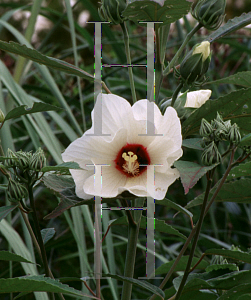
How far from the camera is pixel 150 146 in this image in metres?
0.39

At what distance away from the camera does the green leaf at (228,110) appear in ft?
1.27

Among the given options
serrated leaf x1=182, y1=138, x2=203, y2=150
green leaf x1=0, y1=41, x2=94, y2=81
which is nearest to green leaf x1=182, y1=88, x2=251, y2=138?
serrated leaf x1=182, y1=138, x2=203, y2=150

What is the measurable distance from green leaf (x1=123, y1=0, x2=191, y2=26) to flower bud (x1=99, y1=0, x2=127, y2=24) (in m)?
0.03

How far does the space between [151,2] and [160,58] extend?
0.23 feet

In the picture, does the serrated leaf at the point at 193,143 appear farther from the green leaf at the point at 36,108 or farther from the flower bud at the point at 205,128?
the green leaf at the point at 36,108

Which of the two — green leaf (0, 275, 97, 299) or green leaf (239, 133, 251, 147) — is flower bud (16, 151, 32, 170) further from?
green leaf (239, 133, 251, 147)

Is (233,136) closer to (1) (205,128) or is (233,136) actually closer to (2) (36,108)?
(1) (205,128)

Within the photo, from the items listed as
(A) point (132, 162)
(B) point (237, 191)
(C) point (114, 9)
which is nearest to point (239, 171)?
(B) point (237, 191)

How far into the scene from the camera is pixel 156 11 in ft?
1.28

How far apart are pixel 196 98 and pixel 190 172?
0.42ft

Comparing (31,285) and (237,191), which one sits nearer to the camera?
(31,285)

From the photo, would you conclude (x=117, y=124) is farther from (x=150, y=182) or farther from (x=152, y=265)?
(x=152, y=265)

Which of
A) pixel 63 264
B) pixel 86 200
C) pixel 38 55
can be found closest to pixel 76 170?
pixel 86 200

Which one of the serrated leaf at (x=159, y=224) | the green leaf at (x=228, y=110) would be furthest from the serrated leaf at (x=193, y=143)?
the serrated leaf at (x=159, y=224)
